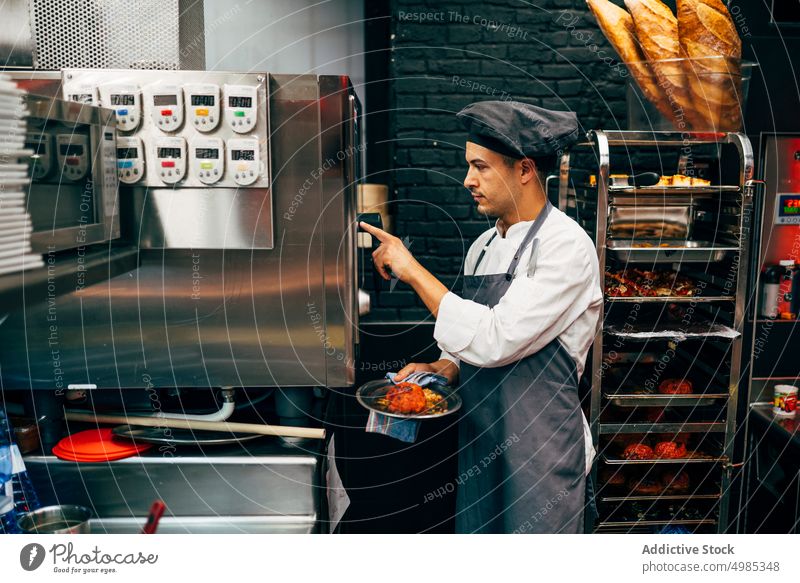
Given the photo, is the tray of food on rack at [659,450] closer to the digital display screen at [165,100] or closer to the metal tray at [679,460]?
the metal tray at [679,460]

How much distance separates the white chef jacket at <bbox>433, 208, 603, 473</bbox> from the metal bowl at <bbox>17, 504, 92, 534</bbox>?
810mm

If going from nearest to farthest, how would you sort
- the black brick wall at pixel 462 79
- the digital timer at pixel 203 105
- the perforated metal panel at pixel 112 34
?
the digital timer at pixel 203 105
the perforated metal panel at pixel 112 34
the black brick wall at pixel 462 79

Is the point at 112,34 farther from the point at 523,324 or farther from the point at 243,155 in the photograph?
the point at 523,324

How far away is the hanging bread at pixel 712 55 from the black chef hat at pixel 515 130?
710 millimetres

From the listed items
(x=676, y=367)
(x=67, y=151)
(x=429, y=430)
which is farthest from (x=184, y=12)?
(x=676, y=367)

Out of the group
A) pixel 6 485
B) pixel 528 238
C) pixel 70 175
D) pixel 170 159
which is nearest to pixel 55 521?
pixel 6 485

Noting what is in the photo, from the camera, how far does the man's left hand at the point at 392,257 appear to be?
5.01 feet

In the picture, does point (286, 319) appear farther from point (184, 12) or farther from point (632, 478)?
point (632, 478)

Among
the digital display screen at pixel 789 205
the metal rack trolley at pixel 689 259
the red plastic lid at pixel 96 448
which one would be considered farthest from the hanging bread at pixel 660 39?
the red plastic lid at pixel 96 448

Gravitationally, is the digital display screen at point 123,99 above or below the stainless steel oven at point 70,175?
above

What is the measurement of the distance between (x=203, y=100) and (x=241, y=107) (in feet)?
0.25

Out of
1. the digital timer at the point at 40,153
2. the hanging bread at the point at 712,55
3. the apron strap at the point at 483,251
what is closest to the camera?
the digital timer at the point at 40,153
